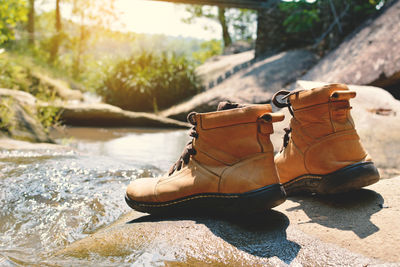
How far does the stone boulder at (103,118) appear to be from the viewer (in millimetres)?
7398

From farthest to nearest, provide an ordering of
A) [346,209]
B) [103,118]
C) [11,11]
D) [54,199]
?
[103,118] < [11,11] < [54,199] < [346,209]

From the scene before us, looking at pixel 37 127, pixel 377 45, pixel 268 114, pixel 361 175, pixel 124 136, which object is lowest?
pixel 124 136

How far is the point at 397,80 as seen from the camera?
472 centimetres

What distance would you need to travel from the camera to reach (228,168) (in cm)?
149

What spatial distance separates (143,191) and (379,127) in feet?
7.53

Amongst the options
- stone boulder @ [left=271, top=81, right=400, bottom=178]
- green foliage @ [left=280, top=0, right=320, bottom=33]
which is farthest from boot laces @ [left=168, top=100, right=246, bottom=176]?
green foliage @ [left=280, top=0, right=320, bottom=33]

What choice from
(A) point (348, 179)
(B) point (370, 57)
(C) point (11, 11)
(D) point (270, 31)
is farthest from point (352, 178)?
(D) point (270, 31)

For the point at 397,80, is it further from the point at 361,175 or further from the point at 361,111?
the point at 361,175

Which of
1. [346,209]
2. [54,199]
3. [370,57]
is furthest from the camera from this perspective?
[370,57]

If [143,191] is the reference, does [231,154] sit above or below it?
above

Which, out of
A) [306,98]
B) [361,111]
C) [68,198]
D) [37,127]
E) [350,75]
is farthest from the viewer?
[350,75]

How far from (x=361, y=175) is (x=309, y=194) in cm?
36

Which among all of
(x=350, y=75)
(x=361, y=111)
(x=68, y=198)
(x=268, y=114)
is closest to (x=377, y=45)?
(x=350, y=75)

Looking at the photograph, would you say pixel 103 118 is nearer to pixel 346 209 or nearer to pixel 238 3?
pixel 238 3
